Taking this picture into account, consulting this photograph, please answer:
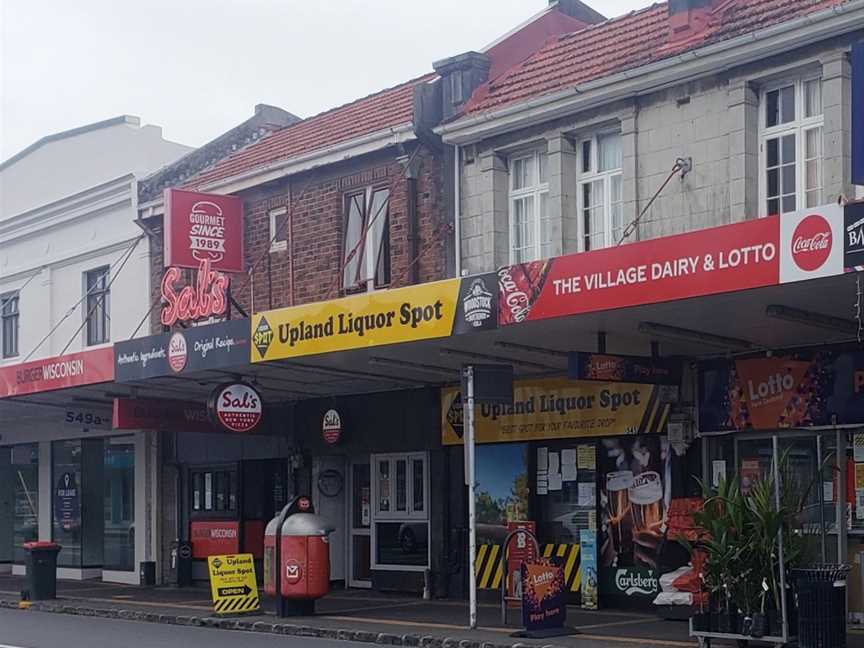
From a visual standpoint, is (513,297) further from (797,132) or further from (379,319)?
(797,132)

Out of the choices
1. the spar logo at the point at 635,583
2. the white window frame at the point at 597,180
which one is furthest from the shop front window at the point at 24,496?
the spar logo at the point at 635,583

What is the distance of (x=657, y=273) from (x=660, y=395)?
4.28m

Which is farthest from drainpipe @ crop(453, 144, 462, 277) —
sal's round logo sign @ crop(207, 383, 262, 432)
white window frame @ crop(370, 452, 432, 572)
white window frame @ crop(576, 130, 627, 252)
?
sal's round logo sign @ crop(207, 383, 262, 432)

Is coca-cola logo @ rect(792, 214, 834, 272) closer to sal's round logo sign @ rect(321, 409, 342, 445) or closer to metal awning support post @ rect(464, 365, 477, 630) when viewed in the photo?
metal awning support post @ rect(464, 365, 477, 630)

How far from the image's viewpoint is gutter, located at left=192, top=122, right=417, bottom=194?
67.9 ft

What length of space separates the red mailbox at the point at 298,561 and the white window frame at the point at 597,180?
17.0 ft

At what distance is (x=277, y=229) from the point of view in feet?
76.1

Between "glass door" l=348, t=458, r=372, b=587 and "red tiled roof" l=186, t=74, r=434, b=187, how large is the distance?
5.30 meters

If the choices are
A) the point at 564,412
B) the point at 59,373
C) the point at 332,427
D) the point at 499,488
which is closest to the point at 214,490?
the point at 332,427

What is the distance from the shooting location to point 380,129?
69.1 feet

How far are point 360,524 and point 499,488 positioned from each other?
12.1ft

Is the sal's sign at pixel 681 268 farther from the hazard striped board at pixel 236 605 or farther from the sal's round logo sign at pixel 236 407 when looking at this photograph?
the hazard striped board at pixel 236 605

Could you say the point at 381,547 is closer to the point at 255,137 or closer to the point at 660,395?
the point at 660,395

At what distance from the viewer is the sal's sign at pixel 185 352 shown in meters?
18.5
